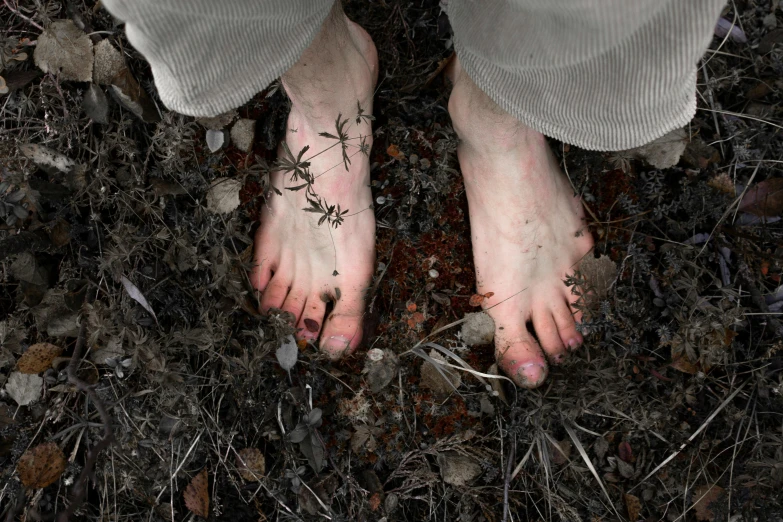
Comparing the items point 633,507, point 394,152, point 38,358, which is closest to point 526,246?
point 394,152

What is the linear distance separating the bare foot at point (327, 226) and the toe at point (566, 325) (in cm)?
62

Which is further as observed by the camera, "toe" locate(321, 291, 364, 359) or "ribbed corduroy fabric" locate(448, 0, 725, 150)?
"toe" locate(321, 291, 364, 359)

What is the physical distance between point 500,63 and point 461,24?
0.52ft

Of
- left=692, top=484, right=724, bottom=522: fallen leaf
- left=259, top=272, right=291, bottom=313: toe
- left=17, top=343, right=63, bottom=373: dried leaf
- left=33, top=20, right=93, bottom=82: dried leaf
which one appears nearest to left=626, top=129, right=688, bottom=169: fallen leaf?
left=692, top=484, right=724, bottom=522: fallen leaf

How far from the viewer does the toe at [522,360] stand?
1727mm

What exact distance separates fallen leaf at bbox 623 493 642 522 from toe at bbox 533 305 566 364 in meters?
0.44

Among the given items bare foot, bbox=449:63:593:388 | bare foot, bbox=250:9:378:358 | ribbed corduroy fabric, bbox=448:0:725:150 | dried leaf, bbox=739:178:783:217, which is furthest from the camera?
dried leaf, bbox=739:178:783:217

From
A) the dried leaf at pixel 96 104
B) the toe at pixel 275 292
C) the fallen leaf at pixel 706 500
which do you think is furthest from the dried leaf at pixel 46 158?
the fallen leaf at pixel 706 500

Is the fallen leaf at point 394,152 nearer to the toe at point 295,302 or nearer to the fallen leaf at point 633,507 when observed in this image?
the toe at point 295,302

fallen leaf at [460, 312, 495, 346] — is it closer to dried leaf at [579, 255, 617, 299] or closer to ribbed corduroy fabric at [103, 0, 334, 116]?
dried leaf at [579, 255, 617, 299]

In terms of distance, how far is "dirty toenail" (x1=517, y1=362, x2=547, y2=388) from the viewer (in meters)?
1.72

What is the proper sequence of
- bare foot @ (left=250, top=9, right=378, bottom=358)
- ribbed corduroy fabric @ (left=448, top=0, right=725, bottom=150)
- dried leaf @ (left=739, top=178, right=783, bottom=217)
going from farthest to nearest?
dried leaf @ (left=739, top=178, right=783, bottom=217)
bare foot @ (left=250, top=9, right=378, bottom=358)
ribbed corduroy fabric @ (left=448, top=0, right=725, bottom=150)

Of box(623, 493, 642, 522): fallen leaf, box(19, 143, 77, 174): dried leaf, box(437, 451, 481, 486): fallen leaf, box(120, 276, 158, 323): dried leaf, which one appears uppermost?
box(19, 143, 77, 174): dried leaf

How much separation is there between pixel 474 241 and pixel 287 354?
2.25 feet
